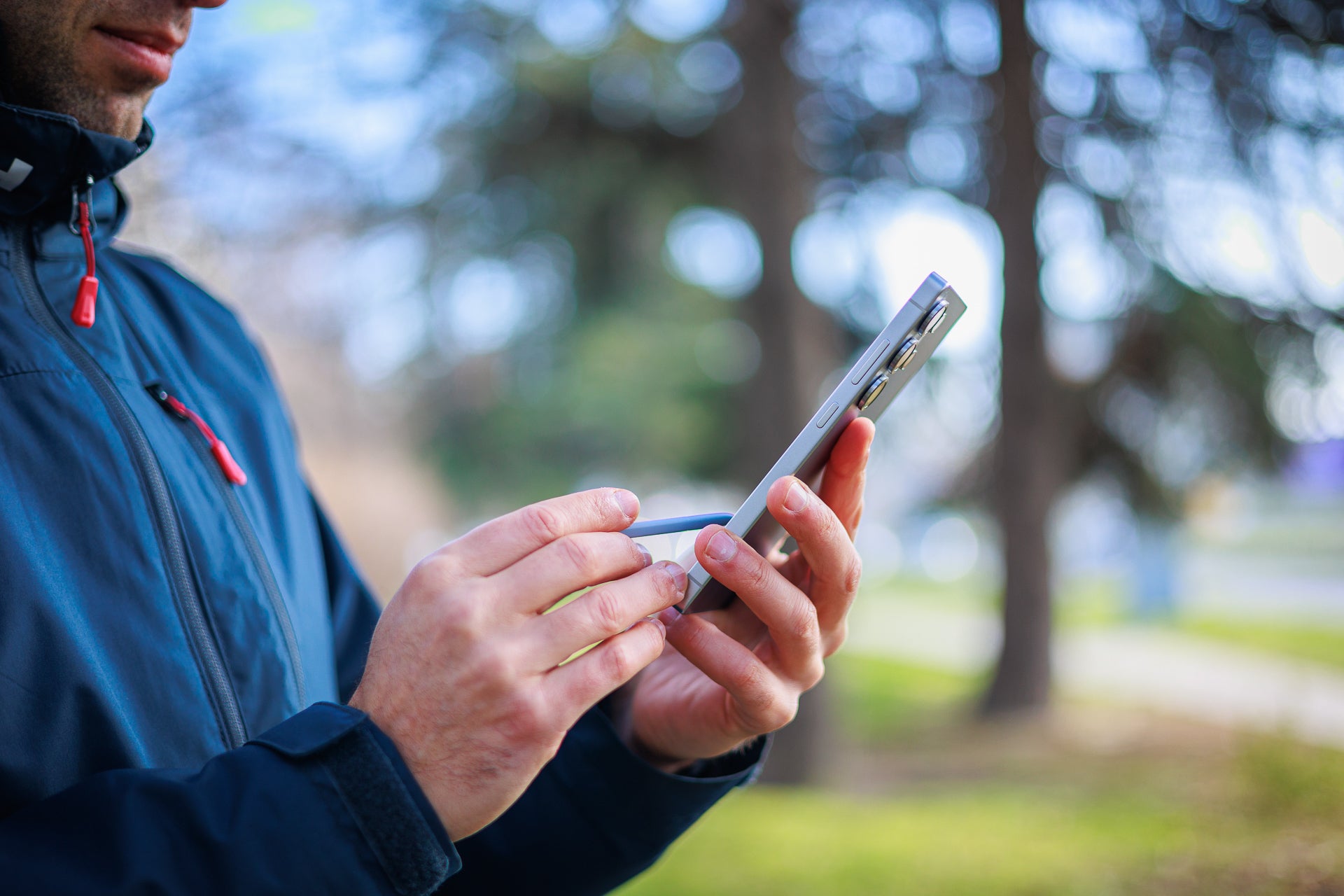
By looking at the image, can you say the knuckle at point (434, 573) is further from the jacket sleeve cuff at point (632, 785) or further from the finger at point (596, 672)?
the jacket sleeve cuff at point (632, 785)

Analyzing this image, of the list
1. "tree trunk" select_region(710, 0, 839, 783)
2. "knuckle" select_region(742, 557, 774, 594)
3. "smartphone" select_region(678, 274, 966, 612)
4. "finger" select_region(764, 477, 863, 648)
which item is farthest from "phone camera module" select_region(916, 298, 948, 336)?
"tree trunk" select_region(710, 0, 839, 783)

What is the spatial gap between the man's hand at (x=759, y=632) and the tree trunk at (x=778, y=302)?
5860mm

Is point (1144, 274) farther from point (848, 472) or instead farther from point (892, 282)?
point (848, 472)

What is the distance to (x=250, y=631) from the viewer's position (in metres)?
1.20

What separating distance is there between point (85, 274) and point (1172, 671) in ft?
44.3

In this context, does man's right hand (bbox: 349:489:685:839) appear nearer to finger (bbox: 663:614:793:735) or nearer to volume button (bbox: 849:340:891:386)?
finger (bbox: 663:614:793:735)

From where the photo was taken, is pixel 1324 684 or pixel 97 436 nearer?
pixel 97 436

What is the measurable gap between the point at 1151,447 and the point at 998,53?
15.4ft

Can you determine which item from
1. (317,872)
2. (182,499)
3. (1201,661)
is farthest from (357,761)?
(1201,661)

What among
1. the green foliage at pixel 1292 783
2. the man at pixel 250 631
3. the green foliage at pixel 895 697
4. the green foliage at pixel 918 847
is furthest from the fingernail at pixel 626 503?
the green foliage at pixel 895 697

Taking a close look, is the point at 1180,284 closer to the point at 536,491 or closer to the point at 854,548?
the point at 854,548

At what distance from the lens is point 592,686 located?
97 cm

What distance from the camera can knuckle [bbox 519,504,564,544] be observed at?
990 millimetres

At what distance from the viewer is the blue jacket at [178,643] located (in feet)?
2.95
